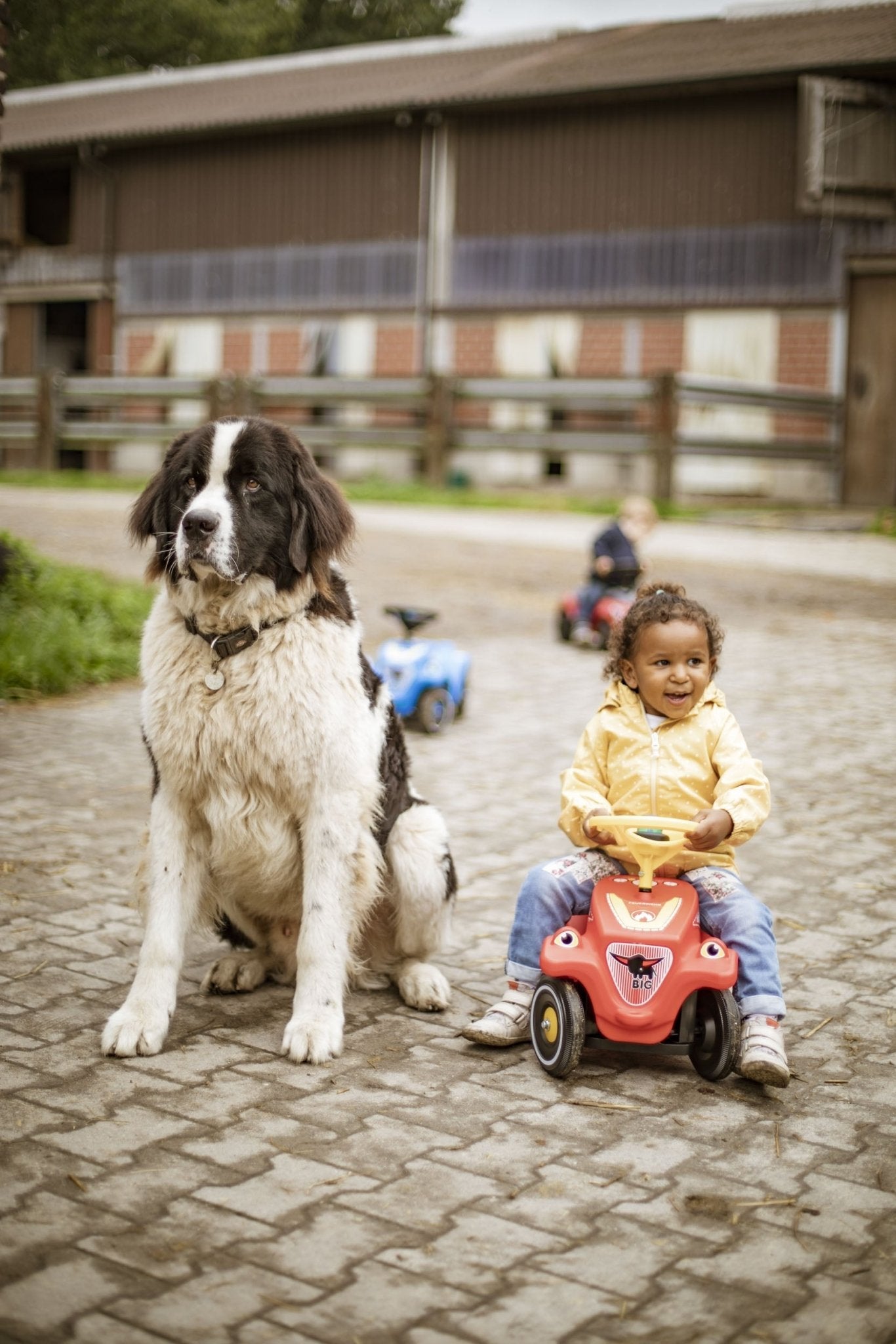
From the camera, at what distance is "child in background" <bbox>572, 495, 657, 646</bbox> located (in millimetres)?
10922

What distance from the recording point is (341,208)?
2898 centimetres

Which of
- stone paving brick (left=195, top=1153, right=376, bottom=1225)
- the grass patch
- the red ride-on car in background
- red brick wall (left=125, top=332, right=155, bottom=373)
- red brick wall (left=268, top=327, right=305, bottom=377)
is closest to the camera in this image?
stone paving brick (left=195, top=1153, right=376, bottom=1225)

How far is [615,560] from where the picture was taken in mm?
10914

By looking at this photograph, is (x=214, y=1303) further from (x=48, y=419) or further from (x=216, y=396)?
(x=48, y=419)

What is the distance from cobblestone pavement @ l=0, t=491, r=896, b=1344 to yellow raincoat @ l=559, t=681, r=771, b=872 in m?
0.68

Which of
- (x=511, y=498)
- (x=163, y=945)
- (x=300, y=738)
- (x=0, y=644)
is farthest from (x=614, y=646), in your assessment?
(x=511, y=498)

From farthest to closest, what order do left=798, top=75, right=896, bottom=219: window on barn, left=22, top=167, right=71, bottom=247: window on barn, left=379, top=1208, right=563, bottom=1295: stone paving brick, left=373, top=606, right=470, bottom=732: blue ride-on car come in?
left=22, top=167, right=71, bottom=247: window on barn < left=798, top=75, right=896, bottom=219: window on barn < left=373, top=606, right=470, bottom=732: blue ride-on car < left=379, top=1208, right=563, bottom=1295: stone paving brick

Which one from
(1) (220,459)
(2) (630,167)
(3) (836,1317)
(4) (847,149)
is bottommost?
(3) (836,1317)

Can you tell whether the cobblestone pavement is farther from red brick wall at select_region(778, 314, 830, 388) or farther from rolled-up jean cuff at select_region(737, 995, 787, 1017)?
red brick wall at select_region(778, 314, 830, 388)

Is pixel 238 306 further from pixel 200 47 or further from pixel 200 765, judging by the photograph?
pixel 200 765

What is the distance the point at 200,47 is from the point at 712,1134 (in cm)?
4132

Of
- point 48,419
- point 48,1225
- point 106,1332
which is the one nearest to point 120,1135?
point 48,1225

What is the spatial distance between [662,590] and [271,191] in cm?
2765

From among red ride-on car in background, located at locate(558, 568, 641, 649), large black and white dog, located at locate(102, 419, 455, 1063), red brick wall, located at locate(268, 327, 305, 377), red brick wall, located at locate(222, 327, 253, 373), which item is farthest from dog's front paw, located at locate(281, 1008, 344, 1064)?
red brick wall, located at locate(222, 327, 253, 373)
